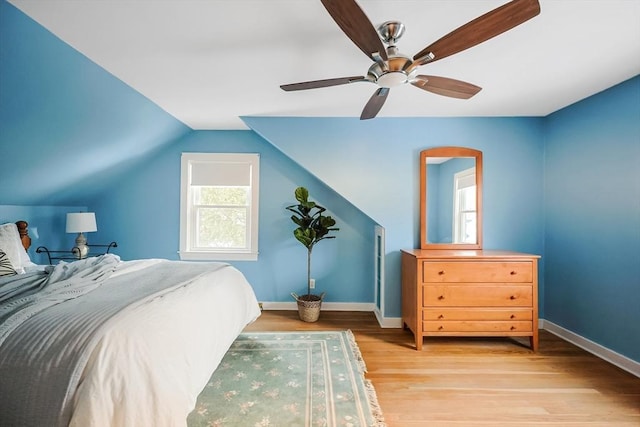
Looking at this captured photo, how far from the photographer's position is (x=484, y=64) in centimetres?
209

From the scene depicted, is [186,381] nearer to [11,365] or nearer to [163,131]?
[11,365]

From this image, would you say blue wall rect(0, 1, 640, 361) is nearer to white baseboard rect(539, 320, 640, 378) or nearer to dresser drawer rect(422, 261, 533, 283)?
white baseboard rect(539, 320, 640, 378)

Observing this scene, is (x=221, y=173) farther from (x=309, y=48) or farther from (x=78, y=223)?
(x=309, y=48)

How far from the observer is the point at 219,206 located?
3.79 m

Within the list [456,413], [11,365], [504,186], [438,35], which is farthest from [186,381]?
[504,186]

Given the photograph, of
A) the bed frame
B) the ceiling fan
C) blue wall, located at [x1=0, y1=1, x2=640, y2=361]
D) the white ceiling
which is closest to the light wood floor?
blue wall, located at [x1=0, y1=1, x2=640, y2=361]

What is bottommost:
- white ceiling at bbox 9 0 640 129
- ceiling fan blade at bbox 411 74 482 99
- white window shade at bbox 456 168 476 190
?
white window shade at bbox 456 168 476 190

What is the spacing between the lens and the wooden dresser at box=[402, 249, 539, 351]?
264 centimetres

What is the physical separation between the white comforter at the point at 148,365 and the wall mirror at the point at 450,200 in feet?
8.07

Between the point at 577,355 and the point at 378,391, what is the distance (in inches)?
77.1

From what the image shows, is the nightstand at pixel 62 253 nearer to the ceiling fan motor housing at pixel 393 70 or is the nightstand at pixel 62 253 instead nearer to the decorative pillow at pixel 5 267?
the decorative pillow at pixel 5 267

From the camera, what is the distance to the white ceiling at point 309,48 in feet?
5.01

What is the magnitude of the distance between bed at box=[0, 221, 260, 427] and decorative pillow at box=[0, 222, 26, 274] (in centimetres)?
100

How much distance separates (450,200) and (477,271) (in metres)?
0.85
